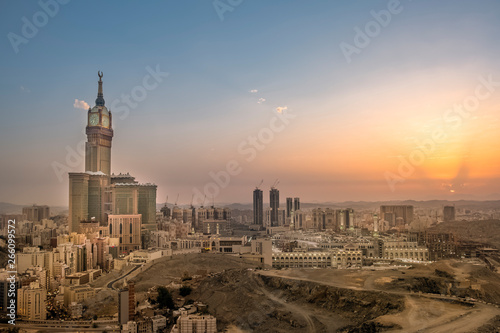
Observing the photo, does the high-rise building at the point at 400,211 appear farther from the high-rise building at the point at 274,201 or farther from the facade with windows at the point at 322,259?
the facade with windows at the point at 322,259

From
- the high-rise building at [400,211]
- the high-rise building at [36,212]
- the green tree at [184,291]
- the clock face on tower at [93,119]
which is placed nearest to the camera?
the green tree at [184,291]

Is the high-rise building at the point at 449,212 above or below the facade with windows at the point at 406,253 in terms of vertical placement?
above

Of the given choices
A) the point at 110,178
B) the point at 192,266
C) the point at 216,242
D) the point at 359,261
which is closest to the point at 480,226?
the point at 359,261

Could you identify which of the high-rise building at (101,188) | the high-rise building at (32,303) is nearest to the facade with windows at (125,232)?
the high-rise building at (101,188)

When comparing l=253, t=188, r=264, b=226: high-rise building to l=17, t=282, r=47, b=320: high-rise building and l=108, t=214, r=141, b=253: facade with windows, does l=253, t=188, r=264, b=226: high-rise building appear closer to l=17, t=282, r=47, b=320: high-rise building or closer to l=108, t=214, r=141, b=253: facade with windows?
l=108, t=214, r=141, b=253: facade with windows

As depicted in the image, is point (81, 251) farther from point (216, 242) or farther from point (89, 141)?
point (89, 141)

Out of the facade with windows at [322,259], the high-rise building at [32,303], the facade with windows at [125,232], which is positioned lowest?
the high-rise building at [32,303]

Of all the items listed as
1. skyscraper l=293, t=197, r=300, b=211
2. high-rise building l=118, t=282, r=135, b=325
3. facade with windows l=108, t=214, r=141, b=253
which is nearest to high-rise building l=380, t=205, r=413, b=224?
skyscraper l=293, t=197, r=300, b=211
